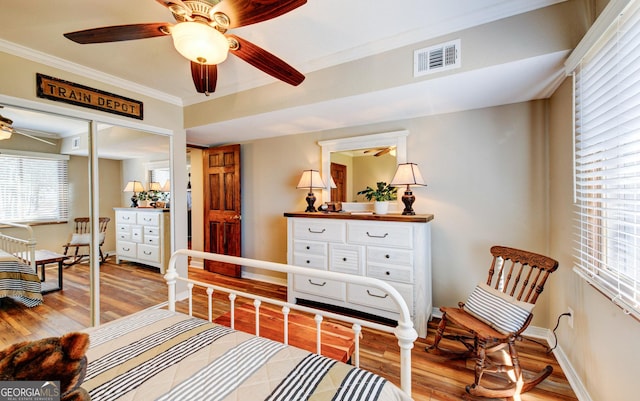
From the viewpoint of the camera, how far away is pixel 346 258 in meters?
A: 2.63

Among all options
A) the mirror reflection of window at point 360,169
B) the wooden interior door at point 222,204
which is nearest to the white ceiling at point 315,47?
the mirror reflection of window at point 360,169

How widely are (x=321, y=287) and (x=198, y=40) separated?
2332mm

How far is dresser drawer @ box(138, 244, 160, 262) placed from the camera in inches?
114

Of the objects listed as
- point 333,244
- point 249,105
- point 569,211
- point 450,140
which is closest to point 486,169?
point 450,140

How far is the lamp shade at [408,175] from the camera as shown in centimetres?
255

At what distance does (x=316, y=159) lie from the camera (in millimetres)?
3344

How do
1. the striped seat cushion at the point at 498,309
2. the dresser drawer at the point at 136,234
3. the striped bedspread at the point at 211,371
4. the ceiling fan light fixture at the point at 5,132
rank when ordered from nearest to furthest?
the striped bedspread at the point at 211,371 → the striped seat cushion at the point at 498,309 → the ceiling fan light fixture at the point at 5,132 → the dresser drawer at the point at 136,234

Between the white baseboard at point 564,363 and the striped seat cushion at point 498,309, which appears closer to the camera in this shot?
the white baseboard at point 564,363

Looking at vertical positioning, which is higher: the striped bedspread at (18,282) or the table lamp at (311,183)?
the table lamp at (311,183)

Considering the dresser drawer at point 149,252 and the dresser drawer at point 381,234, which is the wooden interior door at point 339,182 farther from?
the dresser drawer at point 149,252

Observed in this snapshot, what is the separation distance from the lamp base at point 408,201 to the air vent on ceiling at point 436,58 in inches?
43.7

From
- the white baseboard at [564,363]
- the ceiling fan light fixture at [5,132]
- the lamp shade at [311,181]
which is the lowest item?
the white baseboard at [564,363]

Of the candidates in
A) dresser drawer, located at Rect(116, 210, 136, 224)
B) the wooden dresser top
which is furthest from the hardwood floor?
the wooden dresser top

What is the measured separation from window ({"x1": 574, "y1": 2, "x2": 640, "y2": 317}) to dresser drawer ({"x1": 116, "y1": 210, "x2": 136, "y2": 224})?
3.68 metres
